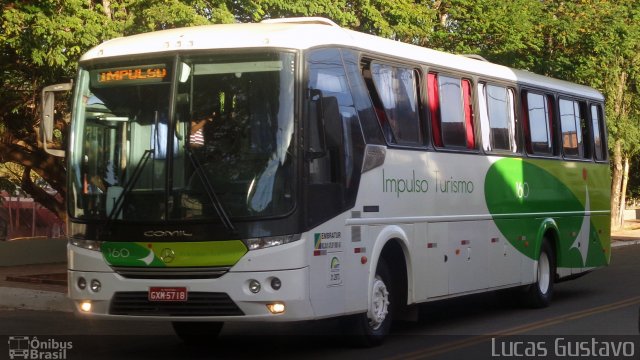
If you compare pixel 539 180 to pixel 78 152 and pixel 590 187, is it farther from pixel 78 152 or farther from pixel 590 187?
pixel 78 152

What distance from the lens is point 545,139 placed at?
17.6 meters

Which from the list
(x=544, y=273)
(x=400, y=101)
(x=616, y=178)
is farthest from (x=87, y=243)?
(x=616, y=178)

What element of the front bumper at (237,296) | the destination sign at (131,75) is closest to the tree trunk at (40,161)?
the destination sign at (131,75)

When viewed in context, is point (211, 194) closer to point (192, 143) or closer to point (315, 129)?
point (192, 143)

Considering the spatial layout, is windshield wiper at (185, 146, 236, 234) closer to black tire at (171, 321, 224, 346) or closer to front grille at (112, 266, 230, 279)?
front grille at (112, 266, 230, 279)

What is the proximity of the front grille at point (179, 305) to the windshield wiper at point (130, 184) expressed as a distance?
2.61ft

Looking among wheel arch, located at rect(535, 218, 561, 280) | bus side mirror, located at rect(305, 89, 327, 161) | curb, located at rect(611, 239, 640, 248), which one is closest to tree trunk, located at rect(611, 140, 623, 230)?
curb, located at rect(611, 239, 640, 248)

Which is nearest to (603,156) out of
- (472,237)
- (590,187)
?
(590,187)

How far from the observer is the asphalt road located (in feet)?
38.7

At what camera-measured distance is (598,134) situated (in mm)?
19641

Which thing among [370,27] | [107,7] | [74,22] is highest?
[370,27]

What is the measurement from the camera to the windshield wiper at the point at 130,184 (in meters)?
11.0

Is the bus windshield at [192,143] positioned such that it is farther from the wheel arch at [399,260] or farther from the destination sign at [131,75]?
A: the wheel arch at [399,260]

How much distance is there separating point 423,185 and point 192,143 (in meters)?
3.67
